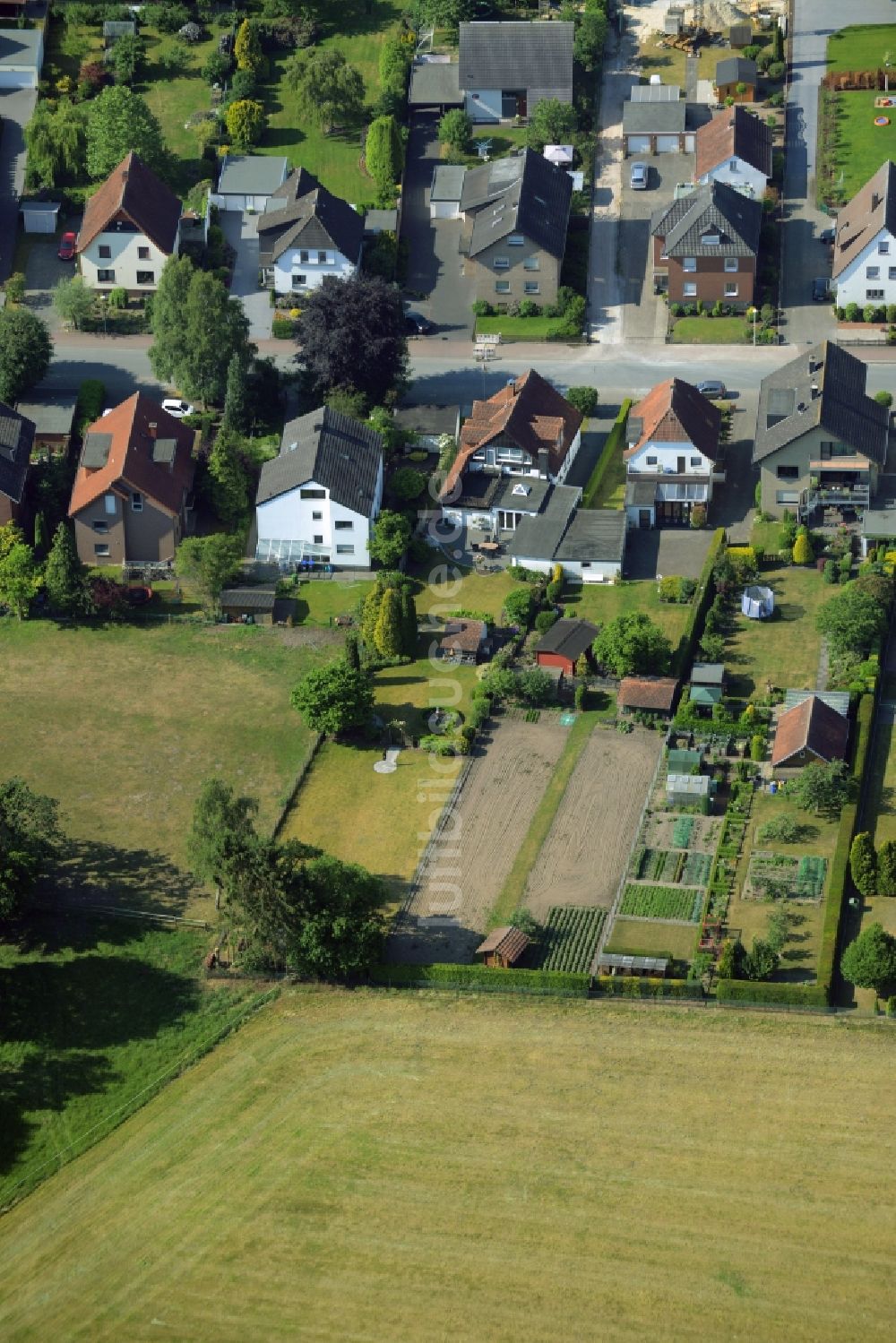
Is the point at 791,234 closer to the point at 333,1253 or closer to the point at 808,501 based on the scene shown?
the point at 808,501

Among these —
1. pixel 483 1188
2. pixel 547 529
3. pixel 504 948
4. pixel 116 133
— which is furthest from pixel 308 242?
pixel 483 1188

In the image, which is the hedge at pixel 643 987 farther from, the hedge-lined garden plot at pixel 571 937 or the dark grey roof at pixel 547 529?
the dark grey roof at pixel 547 529

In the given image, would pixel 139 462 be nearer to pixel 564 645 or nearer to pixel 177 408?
pixel 177 408

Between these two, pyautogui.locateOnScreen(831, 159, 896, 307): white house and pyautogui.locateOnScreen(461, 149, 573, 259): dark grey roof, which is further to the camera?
pyautogui.locateOnScreen(461, 149, 573, 259): dark grey roof

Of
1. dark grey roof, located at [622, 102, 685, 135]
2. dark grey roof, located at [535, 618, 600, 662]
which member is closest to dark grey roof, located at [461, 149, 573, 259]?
dark grey roof, located at [622, 102, 685, 135]

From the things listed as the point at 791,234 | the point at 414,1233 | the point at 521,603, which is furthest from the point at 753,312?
the point at 414,1233

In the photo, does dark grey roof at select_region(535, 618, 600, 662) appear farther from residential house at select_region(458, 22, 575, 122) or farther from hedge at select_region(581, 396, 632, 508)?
residential house at select_region(458, 22, 575, 122)

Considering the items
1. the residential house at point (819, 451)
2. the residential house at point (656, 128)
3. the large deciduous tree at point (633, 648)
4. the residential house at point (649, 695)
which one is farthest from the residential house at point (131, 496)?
the residential house at point (656, 128)
